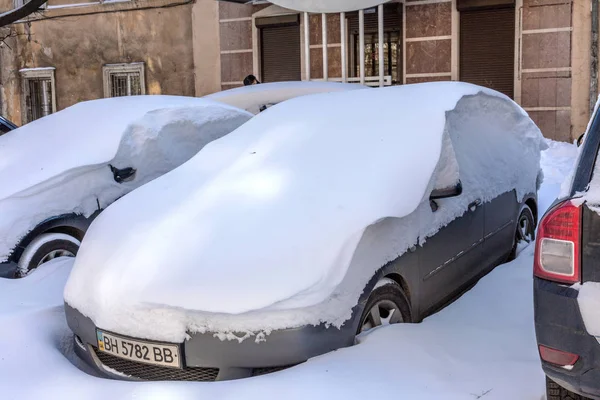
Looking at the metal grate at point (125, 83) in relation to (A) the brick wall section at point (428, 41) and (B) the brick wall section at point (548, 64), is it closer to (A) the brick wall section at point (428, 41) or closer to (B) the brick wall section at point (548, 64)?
(A) the brick wall section at point (428, 41)

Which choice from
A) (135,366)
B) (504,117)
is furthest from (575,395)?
(504,117)

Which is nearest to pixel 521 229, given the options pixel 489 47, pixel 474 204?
pixel 474 204

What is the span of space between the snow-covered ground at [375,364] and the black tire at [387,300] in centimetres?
7

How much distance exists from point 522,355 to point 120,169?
336 cm

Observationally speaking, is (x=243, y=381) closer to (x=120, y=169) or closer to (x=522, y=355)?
(x=522, y=355)

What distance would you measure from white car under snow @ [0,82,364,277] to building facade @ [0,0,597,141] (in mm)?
9424

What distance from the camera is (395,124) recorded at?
4074 millimetres

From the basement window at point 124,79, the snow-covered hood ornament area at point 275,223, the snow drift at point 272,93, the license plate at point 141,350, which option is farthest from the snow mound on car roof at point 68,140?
the basement window at point 124,79

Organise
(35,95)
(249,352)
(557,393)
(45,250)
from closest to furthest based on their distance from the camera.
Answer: (557,393)
(249,352)
(45,250)
(35,95)

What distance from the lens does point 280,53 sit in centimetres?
1652

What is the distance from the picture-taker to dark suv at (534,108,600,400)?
92.5 inches

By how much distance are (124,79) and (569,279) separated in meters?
17.1

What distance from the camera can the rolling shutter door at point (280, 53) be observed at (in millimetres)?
16375

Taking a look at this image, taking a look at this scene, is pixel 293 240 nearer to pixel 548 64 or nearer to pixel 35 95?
pixel 548 64
